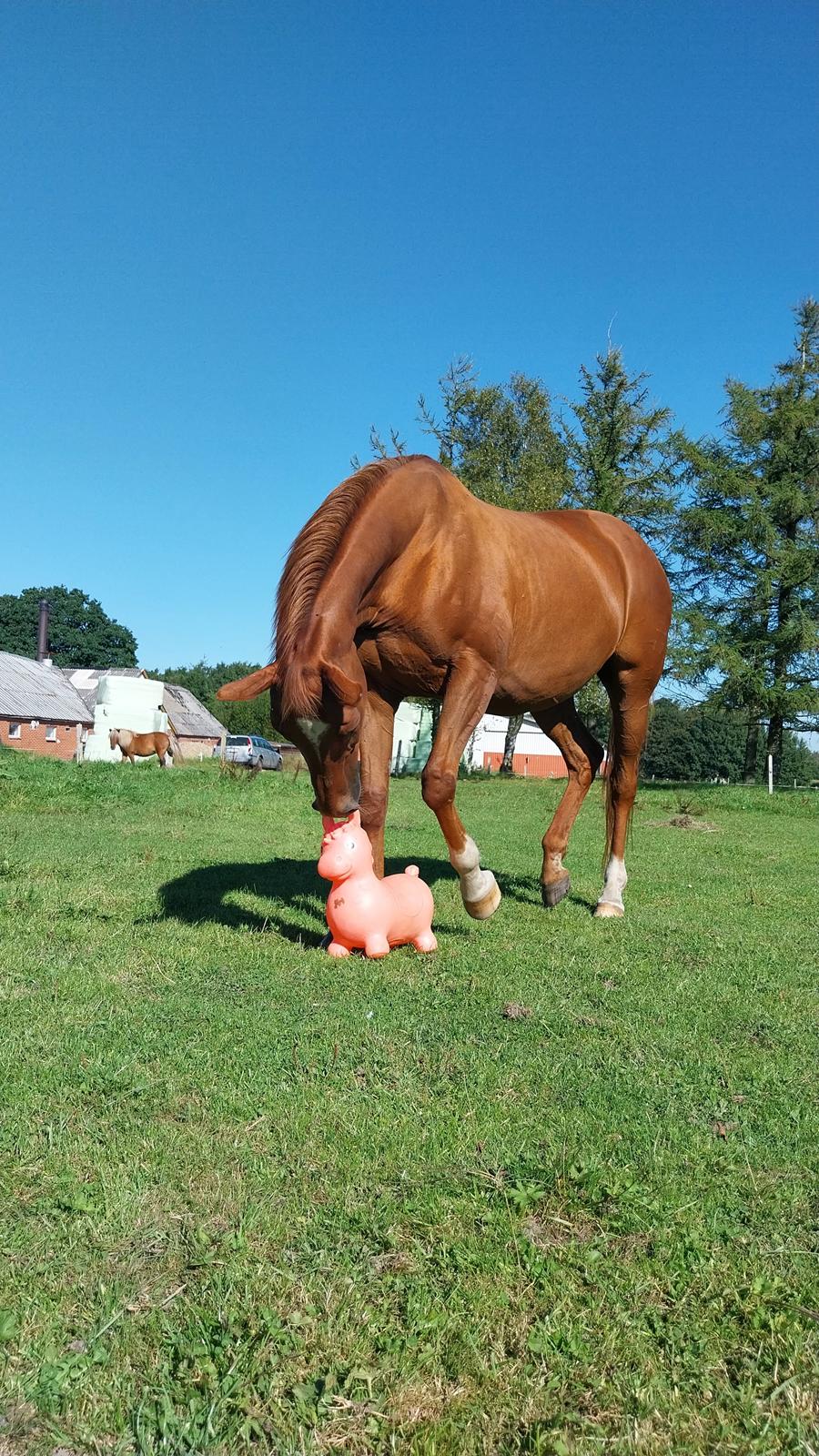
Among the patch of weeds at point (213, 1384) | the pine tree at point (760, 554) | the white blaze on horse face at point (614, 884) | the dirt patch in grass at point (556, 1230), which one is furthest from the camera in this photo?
the pine tree at point (760, 554)

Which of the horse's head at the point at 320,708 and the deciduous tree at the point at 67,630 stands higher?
the deciduous tree at the point at 67,630

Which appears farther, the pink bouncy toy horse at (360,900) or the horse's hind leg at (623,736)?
the horse's hind leg at (623,736)

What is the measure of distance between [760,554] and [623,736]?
2217 centimetres

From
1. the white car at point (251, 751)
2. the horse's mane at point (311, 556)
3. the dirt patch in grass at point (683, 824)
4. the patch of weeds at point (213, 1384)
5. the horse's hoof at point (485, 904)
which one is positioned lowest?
the patch of weeds at point (213, 1384)

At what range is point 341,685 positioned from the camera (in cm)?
382

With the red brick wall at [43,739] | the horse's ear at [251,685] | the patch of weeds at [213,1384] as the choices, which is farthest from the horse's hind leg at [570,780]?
the red brick wall at [43,739]

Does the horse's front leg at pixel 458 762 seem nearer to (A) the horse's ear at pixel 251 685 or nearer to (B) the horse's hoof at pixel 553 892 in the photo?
(A) the horse's ear at pixel 251 685

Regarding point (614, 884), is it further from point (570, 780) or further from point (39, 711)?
Answer: point (39, 711)

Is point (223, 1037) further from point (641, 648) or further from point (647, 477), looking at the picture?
point (647, 477)

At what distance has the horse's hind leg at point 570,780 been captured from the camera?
6574 millimetres

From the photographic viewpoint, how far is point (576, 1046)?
11.5 ft

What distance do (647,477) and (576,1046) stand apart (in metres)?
26.5

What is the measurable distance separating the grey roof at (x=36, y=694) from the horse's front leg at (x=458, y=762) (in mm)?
41561

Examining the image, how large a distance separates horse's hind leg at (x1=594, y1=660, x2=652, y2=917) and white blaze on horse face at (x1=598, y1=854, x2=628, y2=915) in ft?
0.27
